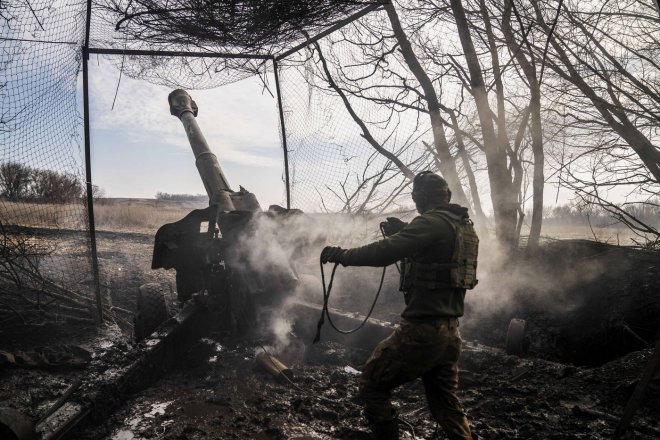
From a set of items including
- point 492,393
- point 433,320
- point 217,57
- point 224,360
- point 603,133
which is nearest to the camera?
point 433,320

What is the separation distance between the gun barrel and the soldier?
3595 millimetres

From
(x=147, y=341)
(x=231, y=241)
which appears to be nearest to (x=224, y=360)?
(x=147, y=341)

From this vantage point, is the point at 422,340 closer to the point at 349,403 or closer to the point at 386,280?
the point at 349,403

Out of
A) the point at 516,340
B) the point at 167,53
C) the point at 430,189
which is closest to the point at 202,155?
the point at 167,53

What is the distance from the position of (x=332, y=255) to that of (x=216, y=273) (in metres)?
2.79

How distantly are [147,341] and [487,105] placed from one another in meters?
6.53

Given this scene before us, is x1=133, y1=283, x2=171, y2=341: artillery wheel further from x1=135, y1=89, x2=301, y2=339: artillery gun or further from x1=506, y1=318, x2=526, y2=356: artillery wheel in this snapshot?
x1=506, y1=318, x2=526, y2=356: artillery wheel

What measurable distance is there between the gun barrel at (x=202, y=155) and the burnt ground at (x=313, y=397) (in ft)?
7.54

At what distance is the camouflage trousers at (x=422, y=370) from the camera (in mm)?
Result: 2762

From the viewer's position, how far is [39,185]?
5.38 meters

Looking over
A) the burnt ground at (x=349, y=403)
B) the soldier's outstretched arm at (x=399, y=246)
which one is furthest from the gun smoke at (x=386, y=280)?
the soldier's outstretched arm at (x=399, y=246)

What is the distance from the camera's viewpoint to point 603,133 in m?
7.21

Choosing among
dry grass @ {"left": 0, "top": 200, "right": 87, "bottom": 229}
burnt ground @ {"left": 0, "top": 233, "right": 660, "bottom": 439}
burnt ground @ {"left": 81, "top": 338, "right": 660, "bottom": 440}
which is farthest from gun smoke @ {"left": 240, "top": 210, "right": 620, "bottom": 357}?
dry grass @ {"left": 0, "top": 200, "right": 87, "bottom": 229}

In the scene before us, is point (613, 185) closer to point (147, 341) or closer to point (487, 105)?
point (487, 105)
